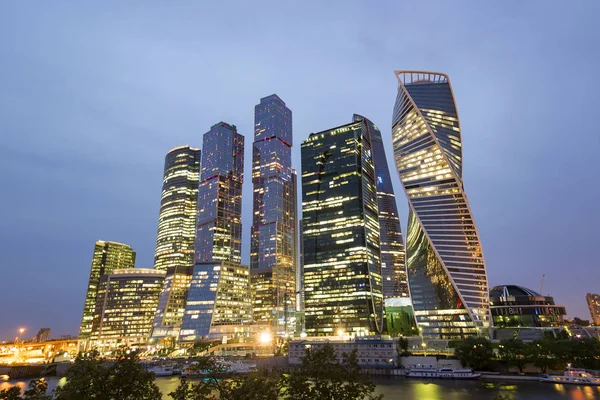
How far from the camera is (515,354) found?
12156 cm

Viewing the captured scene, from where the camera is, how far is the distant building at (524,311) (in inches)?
7032

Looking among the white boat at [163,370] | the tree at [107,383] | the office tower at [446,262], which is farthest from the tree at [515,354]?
the white boat at [163,370]

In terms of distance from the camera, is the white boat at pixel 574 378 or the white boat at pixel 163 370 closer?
the white boat at pixel 574 378

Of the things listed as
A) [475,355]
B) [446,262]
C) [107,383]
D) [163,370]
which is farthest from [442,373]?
[107,383]

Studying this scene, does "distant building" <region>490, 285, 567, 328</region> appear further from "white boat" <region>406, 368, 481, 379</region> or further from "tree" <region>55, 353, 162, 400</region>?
"tree" <region>55, 353, 162, 400</region>

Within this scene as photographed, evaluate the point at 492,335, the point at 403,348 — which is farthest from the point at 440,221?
the point at 403,348

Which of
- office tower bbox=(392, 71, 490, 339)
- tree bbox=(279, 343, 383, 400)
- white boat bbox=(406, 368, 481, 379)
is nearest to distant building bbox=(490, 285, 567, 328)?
office tower bbox=(392, 71, 490, 339)

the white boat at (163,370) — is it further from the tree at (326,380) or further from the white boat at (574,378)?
the tree at (326,380)

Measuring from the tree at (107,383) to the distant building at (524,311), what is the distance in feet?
605

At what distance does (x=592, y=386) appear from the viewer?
9806 centimetres

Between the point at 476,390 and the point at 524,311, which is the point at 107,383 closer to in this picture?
A: the point at 476,390

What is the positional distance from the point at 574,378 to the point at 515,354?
19288mm

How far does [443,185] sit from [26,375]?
21390cm

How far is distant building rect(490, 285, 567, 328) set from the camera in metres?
179
